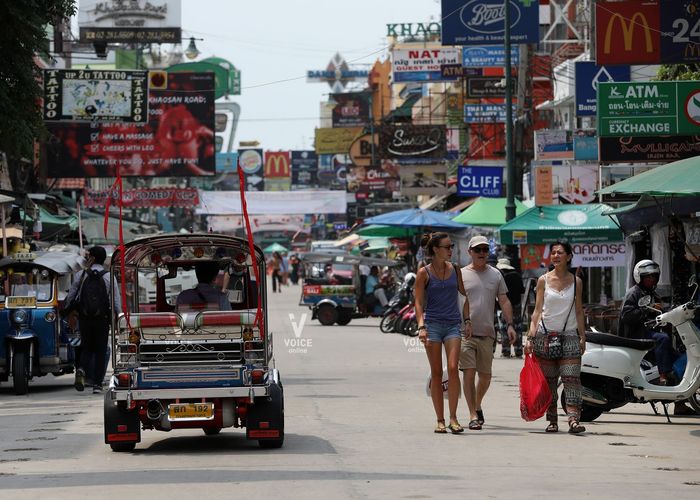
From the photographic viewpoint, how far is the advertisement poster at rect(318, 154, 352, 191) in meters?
114

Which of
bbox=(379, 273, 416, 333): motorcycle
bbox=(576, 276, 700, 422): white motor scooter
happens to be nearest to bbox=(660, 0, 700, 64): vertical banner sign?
bbox=(576, 276, 700, 422): white motor scooter

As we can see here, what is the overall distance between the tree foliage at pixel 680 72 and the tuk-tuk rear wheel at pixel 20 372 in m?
12.5

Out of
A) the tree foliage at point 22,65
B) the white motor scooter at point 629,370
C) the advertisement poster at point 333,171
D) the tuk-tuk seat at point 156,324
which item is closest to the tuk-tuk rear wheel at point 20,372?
the tree foliage at point 22,65

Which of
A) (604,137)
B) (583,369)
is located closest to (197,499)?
(583,369)

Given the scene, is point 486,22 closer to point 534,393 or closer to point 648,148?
point 648,148

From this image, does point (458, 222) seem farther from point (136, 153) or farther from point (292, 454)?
point (292, 454)

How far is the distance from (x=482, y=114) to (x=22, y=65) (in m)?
24.4

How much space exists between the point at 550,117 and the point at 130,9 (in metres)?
15.6

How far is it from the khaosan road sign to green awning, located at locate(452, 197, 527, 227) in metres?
12.7

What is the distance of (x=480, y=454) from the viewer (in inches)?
452

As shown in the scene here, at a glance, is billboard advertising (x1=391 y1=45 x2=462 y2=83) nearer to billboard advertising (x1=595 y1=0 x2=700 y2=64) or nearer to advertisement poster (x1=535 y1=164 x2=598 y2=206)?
advertisement poster (x1=535 y1=164 x2=598 y2=206)

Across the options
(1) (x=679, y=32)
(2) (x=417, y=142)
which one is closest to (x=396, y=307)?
(1) (x=679, y=32)

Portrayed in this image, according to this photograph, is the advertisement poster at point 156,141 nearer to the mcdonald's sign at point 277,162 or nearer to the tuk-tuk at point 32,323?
the tuk-tuk at point 32,323

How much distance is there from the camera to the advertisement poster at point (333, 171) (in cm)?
11447
